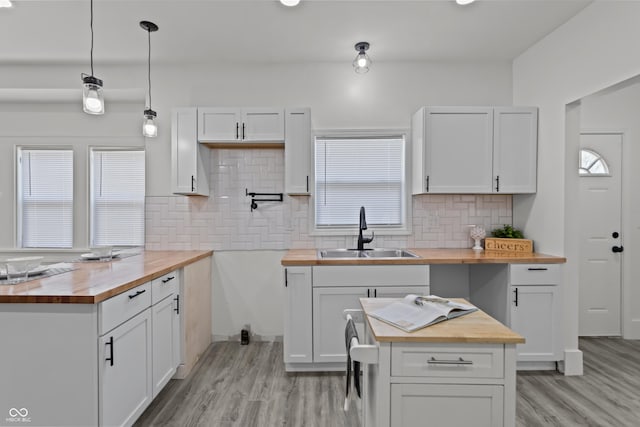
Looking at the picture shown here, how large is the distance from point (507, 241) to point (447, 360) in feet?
7.79

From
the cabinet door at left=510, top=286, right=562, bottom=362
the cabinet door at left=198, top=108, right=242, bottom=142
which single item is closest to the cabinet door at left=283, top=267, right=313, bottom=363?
the cabinet door at left=198, top=108, right=242, bottom=142

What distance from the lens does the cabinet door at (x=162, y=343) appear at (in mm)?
2258

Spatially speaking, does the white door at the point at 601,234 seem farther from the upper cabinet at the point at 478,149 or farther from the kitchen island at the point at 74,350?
the kitchen island at the point at 74,350

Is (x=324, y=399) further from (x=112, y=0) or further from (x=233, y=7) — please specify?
(x=112, y=0)

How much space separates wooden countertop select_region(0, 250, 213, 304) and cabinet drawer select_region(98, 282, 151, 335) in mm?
40

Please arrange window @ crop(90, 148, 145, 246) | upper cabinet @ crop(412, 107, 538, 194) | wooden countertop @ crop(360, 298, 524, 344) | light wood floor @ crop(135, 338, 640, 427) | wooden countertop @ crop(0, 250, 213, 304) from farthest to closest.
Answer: window @ crop(90, 148, 145, 246)
upper cabinet @ crop(412, 107, 538, 194)
light wood floor @ crop(135, 338, 640, 427)
wooden countertop @ crop(0, 250, 213, 304)
wooden countertop @ crop(360, 298, 524, 344)

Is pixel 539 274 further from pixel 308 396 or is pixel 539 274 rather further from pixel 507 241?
pixel 308 396

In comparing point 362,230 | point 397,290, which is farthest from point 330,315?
point 362,230

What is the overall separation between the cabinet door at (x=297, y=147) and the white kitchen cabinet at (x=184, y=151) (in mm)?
856

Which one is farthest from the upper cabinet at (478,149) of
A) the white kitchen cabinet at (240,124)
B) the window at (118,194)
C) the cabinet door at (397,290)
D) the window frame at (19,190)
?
the window frame at (19,190)

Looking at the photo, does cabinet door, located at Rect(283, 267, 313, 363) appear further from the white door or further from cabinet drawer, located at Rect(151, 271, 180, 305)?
the white door

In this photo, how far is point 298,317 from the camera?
2785 millimetres

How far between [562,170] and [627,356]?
1.87m

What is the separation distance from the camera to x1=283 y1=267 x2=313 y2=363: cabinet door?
2.78 metres
